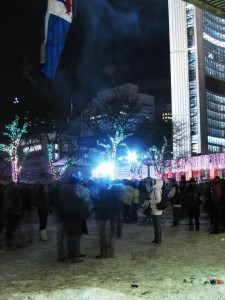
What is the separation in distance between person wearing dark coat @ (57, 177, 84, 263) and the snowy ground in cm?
38

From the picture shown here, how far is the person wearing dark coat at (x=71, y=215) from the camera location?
8797 mm

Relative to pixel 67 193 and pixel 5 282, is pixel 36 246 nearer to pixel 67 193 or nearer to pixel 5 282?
pixel 67 193

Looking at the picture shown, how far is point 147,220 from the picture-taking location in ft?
59.1

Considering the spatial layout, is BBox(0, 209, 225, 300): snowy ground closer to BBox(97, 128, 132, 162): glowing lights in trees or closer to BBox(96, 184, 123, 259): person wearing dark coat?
BBox(96, 184, 123, 259): person wearing dark coat

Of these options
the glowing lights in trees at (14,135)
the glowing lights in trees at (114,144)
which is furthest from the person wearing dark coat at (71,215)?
the glowing lights in trees at (114,144)

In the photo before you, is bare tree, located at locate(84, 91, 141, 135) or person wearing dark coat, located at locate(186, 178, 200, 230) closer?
person wearing dark coat, located at locate(186, 178, 200, 230)

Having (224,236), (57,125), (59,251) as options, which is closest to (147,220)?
(224,236)

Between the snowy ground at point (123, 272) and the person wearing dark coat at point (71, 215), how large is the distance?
377 millimetres

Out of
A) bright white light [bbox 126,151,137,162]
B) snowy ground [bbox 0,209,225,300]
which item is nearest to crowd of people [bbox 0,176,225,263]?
snowy ground [bbox 0,209,225,300]

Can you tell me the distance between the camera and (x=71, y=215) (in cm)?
878

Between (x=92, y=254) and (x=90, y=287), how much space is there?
3338 mm

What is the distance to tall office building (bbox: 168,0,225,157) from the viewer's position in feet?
459

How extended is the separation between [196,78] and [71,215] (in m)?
139

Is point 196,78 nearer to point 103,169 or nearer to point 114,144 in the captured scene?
point 114,144
